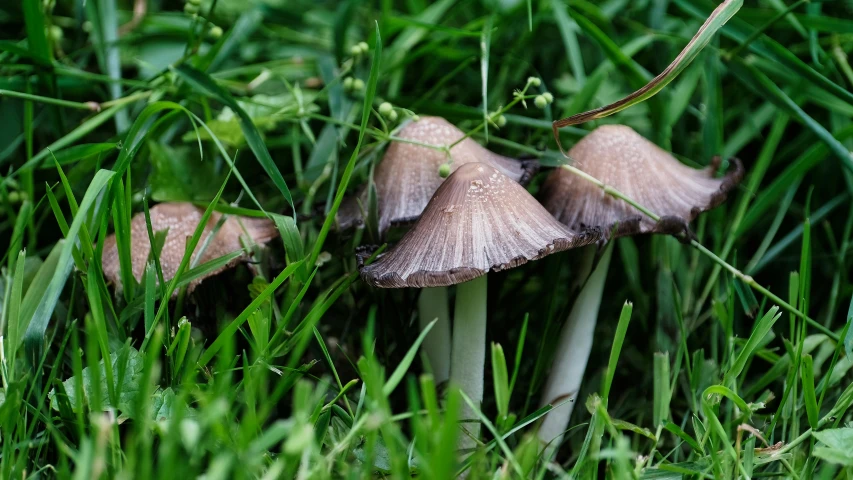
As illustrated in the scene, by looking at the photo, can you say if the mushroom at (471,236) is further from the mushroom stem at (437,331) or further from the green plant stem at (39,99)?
the green plant stem at (39,99)

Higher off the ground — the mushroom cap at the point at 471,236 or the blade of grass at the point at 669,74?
the blade of grass at the point at 669,74

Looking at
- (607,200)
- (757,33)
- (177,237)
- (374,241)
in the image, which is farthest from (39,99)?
(757,33)

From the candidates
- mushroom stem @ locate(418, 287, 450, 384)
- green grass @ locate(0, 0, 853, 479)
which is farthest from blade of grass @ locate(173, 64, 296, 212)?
mushroom stem @ locate(418, 287, 450, 384)

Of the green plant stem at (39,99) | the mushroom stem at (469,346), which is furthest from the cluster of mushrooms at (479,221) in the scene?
the green plant stem at (39,99)

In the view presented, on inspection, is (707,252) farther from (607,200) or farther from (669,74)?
(669,74)

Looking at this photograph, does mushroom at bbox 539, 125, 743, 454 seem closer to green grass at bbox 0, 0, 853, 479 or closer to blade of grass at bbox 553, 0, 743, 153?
green grass at bbox 0, 0, 853, 479

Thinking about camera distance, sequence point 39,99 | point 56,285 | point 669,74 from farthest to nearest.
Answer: point 39,99 < point 669,74 < point 56,285

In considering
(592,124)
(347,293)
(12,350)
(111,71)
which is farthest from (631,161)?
(111,71)
